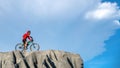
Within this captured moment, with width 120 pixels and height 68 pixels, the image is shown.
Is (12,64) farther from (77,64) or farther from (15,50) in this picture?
A: (77,64)

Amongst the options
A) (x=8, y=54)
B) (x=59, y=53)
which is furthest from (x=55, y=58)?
(x=8, y=54)

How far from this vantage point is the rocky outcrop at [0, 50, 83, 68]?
10906cm

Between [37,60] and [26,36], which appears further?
[37,60]

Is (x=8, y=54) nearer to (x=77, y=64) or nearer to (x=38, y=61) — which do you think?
(x=38, y=61)

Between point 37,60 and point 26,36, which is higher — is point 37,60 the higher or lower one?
the lower one

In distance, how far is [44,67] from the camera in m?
109

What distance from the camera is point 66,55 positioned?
11331 cm

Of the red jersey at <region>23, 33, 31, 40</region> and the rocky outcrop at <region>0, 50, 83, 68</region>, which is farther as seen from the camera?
the red jersey at <region>23, 33, 31, 40</region>

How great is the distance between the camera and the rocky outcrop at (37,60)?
109062 millimetres

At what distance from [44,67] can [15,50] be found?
6546 millimetres

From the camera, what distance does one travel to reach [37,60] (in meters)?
111

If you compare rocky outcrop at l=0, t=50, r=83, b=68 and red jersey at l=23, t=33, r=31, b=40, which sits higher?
red jersey at l=23, t=33, r=31, b=40

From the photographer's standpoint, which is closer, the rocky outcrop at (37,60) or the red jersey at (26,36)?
the rocky outcrop at (37,60)

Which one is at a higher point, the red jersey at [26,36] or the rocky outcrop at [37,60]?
the red jersey at [26,36]
